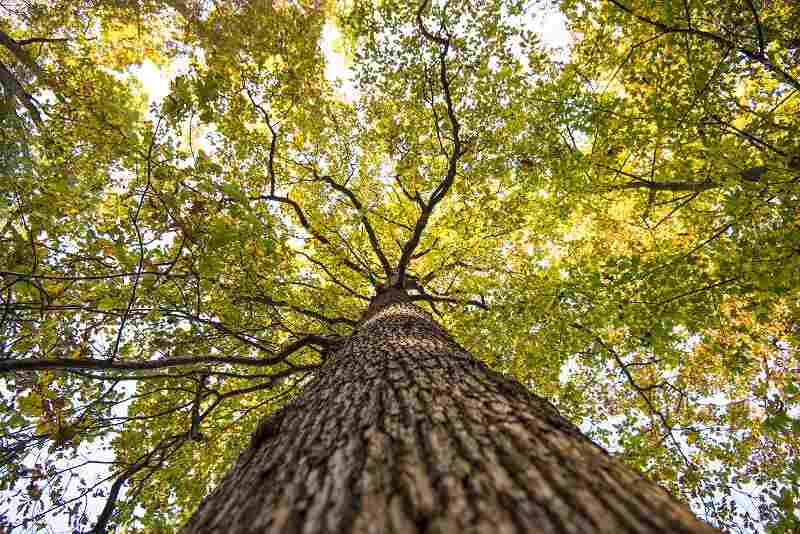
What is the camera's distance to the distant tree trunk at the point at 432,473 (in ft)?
3.10

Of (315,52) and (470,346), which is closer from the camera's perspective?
(470,346)

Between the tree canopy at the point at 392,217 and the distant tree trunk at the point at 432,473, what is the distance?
2465 mm

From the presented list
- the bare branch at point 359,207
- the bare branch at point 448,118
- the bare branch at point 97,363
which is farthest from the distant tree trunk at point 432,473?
the bare branch at point 359,207

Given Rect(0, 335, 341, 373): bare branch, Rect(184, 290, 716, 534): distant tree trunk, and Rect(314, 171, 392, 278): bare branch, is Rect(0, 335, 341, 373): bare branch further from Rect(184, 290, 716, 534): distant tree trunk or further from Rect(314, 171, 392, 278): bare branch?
Rect(314, 171, 392, 278): bare branch

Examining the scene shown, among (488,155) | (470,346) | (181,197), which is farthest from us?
(488,155)

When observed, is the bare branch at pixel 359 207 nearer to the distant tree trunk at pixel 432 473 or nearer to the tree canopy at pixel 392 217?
the tree canopy at pixel 392 217

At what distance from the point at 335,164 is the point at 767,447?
387 inches

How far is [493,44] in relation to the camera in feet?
20.5

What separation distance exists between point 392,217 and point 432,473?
884 centimetres

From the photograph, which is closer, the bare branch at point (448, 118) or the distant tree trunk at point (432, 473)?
the distant tree trunk at point (432, 473)

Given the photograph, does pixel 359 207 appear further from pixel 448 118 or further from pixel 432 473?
pixel 432 473

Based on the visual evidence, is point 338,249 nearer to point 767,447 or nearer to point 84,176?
point 84,176

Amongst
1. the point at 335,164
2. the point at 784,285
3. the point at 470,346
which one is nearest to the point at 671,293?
the point at 784,285

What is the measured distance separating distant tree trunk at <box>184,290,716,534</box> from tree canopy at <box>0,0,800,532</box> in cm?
246
